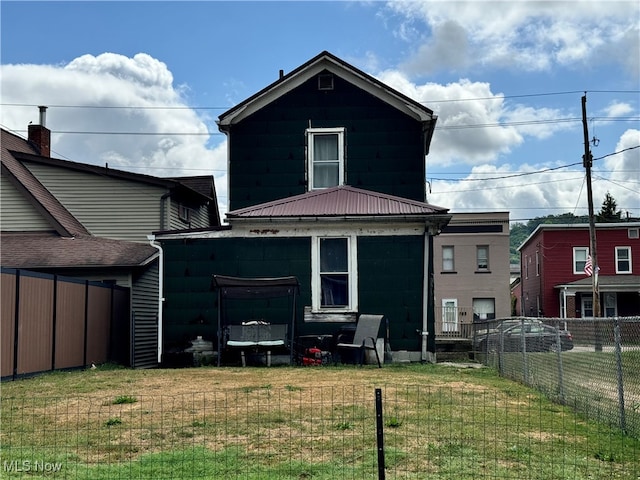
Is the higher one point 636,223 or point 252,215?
point 636,223

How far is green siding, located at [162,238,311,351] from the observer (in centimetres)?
1647

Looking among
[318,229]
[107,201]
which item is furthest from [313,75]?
[107,201]

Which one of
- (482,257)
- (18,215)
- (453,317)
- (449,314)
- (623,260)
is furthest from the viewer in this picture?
(623,260)

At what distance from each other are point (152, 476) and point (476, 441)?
317 cm

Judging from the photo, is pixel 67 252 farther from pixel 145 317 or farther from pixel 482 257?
pixel 482 257

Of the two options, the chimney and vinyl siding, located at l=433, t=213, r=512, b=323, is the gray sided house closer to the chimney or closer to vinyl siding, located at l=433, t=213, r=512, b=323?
the chimney

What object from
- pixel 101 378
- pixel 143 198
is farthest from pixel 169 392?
pixel 143 198

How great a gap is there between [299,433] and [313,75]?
13.0 meters

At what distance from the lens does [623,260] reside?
38781mm

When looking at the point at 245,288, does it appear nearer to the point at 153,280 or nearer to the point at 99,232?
the point at 153,280

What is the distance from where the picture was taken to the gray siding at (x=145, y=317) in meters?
20.0

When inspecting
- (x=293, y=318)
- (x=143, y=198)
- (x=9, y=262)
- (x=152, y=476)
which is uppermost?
(x=143, y=198)

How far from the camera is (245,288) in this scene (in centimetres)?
1574

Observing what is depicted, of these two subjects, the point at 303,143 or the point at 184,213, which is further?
the point at 184,213
